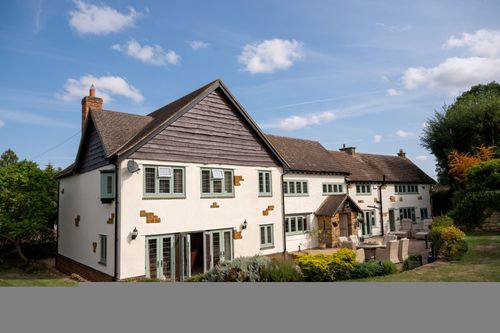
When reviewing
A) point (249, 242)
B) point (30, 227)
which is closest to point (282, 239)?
point (249, 242)

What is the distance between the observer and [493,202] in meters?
23.0

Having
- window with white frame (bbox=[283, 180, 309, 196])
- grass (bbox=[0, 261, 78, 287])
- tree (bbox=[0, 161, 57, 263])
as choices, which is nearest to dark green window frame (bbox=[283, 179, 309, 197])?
window with white frame (bbox=[283, 180, 309, 196])

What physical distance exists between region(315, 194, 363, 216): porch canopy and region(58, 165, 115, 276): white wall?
14.8m

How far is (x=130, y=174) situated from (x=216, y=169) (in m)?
4.37

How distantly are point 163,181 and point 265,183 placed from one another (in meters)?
6.45

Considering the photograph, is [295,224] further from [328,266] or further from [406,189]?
[406,189]

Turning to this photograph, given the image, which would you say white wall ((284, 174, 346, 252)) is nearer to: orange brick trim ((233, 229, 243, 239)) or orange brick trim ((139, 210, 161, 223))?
orange brick trim ((233, 229, 243, 239))

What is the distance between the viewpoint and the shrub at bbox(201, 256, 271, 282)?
33.8 feet

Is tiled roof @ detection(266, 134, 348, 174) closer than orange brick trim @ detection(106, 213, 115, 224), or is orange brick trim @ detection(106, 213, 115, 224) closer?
orange brick trim @ detection(106, 213, 115, 224)

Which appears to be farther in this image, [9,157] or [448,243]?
[9,157]

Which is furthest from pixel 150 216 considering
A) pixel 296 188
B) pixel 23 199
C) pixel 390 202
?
pixel 390 202

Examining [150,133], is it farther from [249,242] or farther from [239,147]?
[249,242]

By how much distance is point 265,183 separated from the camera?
19016 millimetres

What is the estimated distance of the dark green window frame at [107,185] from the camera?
540 inches
